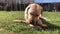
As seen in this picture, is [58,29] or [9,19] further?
[9,19]

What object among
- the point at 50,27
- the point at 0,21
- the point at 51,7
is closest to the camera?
the point at 50,27

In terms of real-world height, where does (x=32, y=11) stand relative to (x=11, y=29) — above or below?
above

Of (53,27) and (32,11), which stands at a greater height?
(32,11)

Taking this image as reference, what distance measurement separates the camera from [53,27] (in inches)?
277

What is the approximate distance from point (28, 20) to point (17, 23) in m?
0.49

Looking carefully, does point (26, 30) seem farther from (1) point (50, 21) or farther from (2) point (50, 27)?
(1) point (50, 21)

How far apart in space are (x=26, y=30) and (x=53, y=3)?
25.8ft

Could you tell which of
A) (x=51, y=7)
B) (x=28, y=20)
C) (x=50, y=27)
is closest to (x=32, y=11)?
(x=28, y=20)

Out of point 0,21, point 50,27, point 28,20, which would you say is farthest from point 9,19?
point 50,27

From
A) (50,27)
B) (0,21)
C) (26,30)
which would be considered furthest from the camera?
(0,21)

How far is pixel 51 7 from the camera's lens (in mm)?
14000

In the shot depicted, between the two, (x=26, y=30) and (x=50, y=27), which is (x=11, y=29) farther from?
(x=50, y=27)

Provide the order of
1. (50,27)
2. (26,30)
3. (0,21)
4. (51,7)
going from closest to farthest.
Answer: (26,30), (50,27), (0,21), (51,7)

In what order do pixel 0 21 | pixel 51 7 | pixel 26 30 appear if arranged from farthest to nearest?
pixel 51 7 → pixel 0 21 → pixel 26 30
